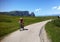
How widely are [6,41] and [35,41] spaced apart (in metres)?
2.14

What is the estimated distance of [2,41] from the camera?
13.0 meters

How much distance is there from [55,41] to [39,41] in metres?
1.32

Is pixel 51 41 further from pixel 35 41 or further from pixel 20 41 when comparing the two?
pixel 20 41

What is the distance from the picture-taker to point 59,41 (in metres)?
13.7

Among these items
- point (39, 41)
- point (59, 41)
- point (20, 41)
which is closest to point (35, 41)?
point (39, 41)

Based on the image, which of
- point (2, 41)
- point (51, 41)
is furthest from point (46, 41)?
point (2, 41)

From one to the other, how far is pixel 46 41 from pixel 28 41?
1.53m

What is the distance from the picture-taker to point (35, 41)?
12.9m

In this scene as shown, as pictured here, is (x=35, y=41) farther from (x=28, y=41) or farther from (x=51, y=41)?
(x=51, y=41)

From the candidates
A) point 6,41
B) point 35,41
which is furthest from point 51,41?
Result: point 6,41

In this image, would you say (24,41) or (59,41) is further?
(59,41)

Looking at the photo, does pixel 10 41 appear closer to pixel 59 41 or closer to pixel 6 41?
pixel 6 41

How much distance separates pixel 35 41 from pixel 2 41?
2.45 meters

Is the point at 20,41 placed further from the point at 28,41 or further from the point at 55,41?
the point at 55,41
